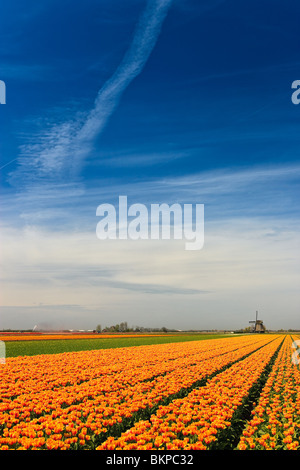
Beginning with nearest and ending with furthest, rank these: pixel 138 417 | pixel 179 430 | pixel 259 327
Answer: pixel 179 430, pixel 138 417, pixel 259 327

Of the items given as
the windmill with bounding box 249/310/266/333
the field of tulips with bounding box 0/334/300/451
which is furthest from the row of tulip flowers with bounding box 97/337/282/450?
the windmill with bounding box 249/310/266/333

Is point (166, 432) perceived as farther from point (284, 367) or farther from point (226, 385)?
point (284, 367)

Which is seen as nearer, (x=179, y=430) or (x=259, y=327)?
(x=179, y=430)

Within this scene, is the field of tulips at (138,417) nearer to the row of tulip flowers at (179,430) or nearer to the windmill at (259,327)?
the row of tulip flowers at (179,430)

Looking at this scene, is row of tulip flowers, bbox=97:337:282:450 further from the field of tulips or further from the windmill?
the windmill

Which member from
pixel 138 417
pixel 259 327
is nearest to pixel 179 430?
pixel 138 417

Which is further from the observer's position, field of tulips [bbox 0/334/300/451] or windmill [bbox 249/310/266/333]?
windmill [bbox 249/310/266/333]

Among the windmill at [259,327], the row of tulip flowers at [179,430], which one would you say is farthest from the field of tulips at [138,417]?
the windmill at [259,327]

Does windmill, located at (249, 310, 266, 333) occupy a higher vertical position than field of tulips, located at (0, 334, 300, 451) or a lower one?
lower

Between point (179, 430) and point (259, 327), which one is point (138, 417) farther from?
point (259, 327)

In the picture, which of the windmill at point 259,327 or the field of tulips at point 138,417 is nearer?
the field of tulips at point 138,417
